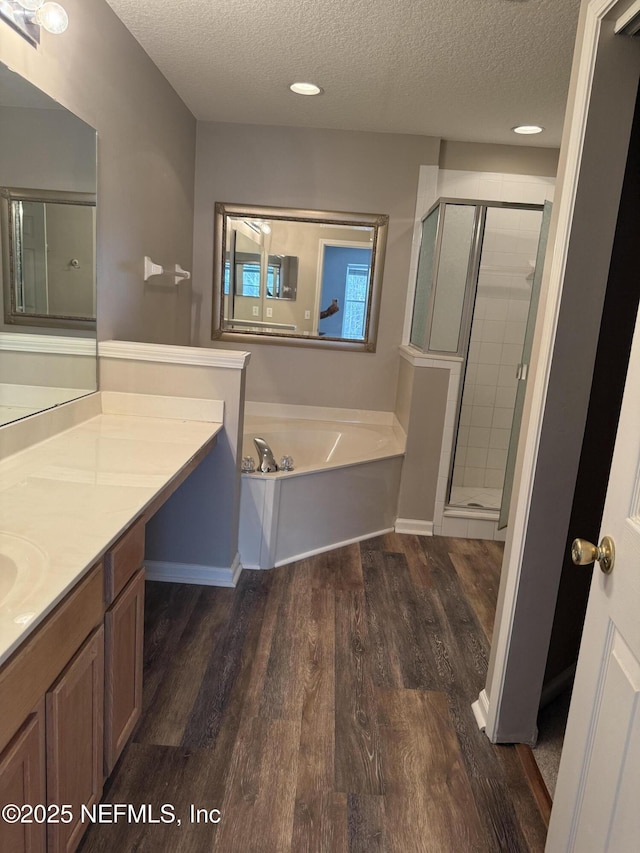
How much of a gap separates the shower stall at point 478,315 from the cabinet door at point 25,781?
274 centimetres

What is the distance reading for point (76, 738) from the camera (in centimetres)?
117

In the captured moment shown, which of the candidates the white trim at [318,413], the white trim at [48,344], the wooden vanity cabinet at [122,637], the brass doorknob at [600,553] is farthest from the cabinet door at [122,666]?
the white trim at [318,413]

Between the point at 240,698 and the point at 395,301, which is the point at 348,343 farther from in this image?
the point at 240,698

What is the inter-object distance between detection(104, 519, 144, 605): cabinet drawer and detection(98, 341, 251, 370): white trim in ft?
3.36

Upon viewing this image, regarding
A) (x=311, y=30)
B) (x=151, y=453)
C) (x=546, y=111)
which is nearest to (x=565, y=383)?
(x=151, y=453)

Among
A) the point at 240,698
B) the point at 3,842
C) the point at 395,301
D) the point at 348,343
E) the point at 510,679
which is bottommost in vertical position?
the point at 240,698

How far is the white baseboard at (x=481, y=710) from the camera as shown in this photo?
6.07ft

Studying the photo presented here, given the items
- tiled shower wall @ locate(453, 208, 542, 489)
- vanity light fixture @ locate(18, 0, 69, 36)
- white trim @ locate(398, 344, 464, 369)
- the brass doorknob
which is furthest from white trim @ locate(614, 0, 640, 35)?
tiled shower wall @ locate(453, 208, 542, 489)

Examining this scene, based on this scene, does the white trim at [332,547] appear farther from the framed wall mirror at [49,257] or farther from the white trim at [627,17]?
the white trim at [627,17]

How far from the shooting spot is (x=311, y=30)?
7.62ft

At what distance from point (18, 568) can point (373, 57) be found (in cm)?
251

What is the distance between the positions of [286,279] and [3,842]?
3.33 m

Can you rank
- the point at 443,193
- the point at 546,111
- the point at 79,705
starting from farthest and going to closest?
the point at 443,193, the point at 546,111, the point at 79,705

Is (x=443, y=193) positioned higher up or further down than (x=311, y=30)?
further down
